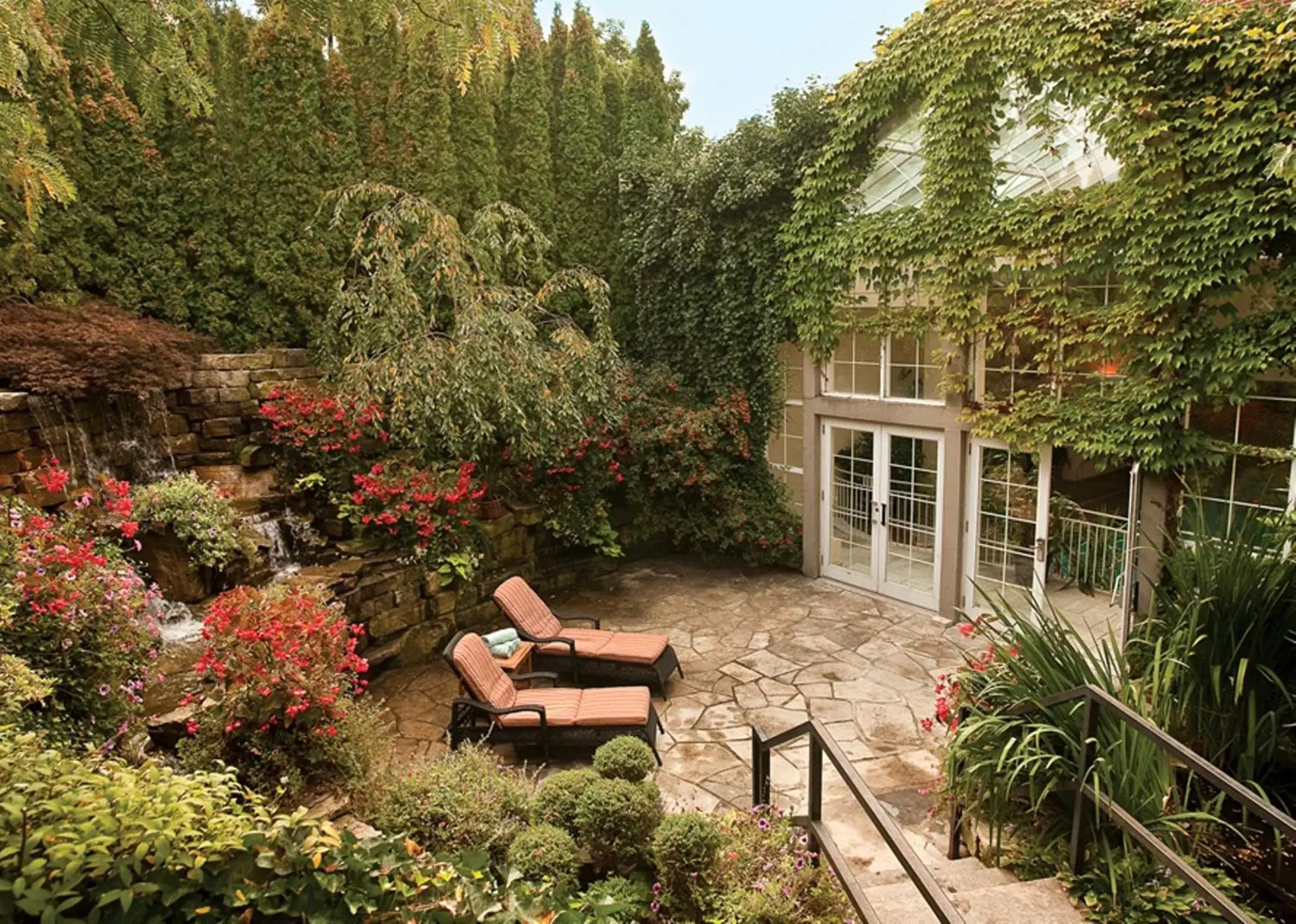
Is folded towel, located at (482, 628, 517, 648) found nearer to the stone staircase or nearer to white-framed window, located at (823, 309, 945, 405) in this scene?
the stone staircase

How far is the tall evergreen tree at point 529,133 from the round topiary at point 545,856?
27.7 ft

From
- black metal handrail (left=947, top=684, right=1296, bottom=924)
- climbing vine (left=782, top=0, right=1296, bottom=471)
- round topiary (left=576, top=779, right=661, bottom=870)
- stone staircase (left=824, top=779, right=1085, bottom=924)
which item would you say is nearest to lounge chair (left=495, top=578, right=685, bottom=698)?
stone staircase (left=824, top=779, right=1085, bottom=924)

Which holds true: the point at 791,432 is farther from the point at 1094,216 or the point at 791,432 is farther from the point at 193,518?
the point at 193,518

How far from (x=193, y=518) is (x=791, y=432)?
21.1 feet

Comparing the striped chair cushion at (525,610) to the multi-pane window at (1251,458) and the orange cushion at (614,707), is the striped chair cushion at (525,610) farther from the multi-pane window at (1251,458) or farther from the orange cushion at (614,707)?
the multi-pane window at (1251,458)

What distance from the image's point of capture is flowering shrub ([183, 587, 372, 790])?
3.78m

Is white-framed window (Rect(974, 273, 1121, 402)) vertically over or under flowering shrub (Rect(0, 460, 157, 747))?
over

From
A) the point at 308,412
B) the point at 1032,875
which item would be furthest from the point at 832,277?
the point at 1032,875

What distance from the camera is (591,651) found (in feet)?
20.0

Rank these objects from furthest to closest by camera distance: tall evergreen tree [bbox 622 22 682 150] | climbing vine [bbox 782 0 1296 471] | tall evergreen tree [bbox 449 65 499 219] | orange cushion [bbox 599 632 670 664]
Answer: tall evergreen tree [bbox 622 22 682 150]
tall evergreen tree [bbox 449 65 499 219]
orange cushion [bbox 599 632 670 664]
climbing vine [bbox 782 0 1296 471]

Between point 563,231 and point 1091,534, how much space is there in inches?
293

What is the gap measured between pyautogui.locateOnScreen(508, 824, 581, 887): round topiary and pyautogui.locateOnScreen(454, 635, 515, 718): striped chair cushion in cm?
167

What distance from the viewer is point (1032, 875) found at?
2.95 metres

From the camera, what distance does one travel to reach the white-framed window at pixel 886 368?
25.3 ft
